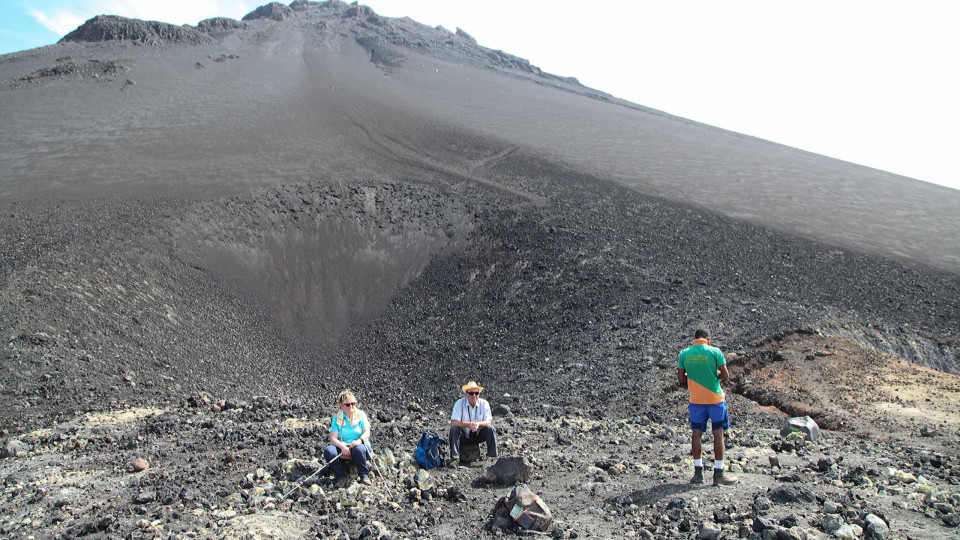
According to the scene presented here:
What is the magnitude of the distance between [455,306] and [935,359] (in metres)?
9.40

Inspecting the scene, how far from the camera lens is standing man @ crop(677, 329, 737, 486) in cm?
576

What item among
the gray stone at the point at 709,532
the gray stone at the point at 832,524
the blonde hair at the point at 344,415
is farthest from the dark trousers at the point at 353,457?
the gray stone at the point at 832,524

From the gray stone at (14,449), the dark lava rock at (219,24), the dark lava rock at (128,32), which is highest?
the dark lava rock at (219,24)

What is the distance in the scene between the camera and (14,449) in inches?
266

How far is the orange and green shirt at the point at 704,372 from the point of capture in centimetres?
584

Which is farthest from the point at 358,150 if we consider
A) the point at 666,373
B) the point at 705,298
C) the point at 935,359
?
the point at 935,359

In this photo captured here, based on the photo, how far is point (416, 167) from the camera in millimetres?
21641

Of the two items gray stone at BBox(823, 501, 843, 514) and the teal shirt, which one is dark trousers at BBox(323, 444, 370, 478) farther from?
gray stone at BBox(823, 501, 843, 514)

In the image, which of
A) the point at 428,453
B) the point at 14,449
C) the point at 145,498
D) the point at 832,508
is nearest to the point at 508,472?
the point at 428,453

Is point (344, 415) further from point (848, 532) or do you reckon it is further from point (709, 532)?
point (848, 532)

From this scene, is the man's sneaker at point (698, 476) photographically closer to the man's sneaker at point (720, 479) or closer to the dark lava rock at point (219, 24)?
the man's sneaker at point (720, 479)

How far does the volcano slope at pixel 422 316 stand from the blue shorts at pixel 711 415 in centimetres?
54

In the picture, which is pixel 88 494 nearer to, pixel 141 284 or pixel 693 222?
pixel 141 284

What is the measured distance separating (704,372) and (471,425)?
8.40ft
